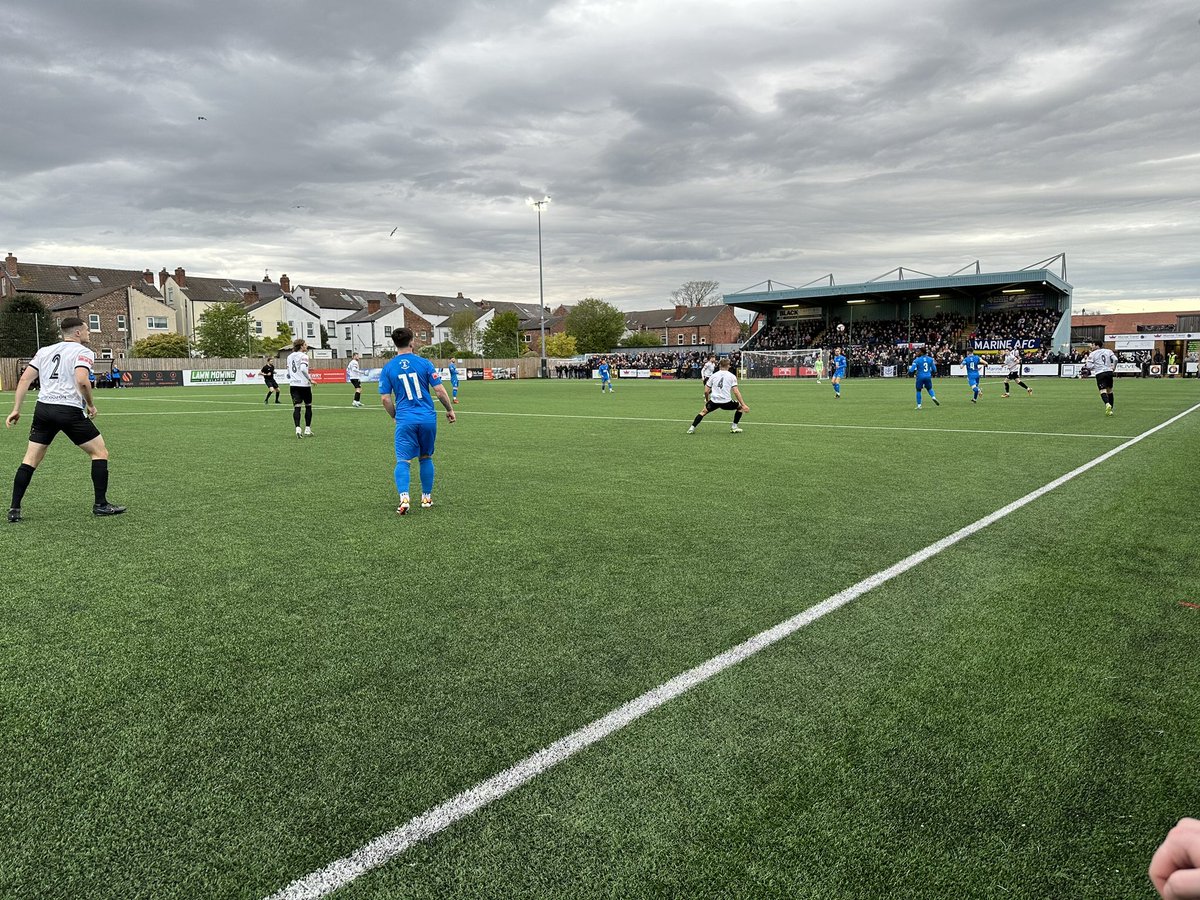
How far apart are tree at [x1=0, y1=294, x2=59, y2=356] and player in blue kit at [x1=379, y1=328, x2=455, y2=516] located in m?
61.6

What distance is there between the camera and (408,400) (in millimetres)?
7766

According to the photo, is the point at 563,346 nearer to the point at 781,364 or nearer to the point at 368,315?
the point at 368,315

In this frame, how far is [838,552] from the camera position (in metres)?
6.22

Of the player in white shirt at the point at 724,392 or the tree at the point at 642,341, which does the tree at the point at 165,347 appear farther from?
the player in white shirt at the point at 724,392

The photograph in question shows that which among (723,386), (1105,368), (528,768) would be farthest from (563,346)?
(528,768)

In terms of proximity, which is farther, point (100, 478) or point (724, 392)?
point (724, 392)

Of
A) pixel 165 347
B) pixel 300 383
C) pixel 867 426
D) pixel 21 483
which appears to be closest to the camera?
pixel 21 483

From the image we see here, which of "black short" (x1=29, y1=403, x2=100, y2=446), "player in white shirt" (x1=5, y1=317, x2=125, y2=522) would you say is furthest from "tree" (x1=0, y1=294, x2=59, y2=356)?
"black short" (x1=29, y1=403, x2=100, y2=446)

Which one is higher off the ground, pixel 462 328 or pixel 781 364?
pixel 462 328

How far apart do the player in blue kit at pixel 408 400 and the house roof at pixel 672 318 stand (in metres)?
101

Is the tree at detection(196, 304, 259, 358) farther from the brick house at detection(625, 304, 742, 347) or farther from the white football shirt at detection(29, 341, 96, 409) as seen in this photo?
the white football shirt at detection(29, 341, 96, 409)

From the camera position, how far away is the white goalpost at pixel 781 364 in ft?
182

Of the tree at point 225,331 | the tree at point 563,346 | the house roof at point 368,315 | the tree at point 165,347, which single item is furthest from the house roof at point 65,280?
the tree at point 563,346

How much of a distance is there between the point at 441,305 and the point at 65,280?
4677cm
